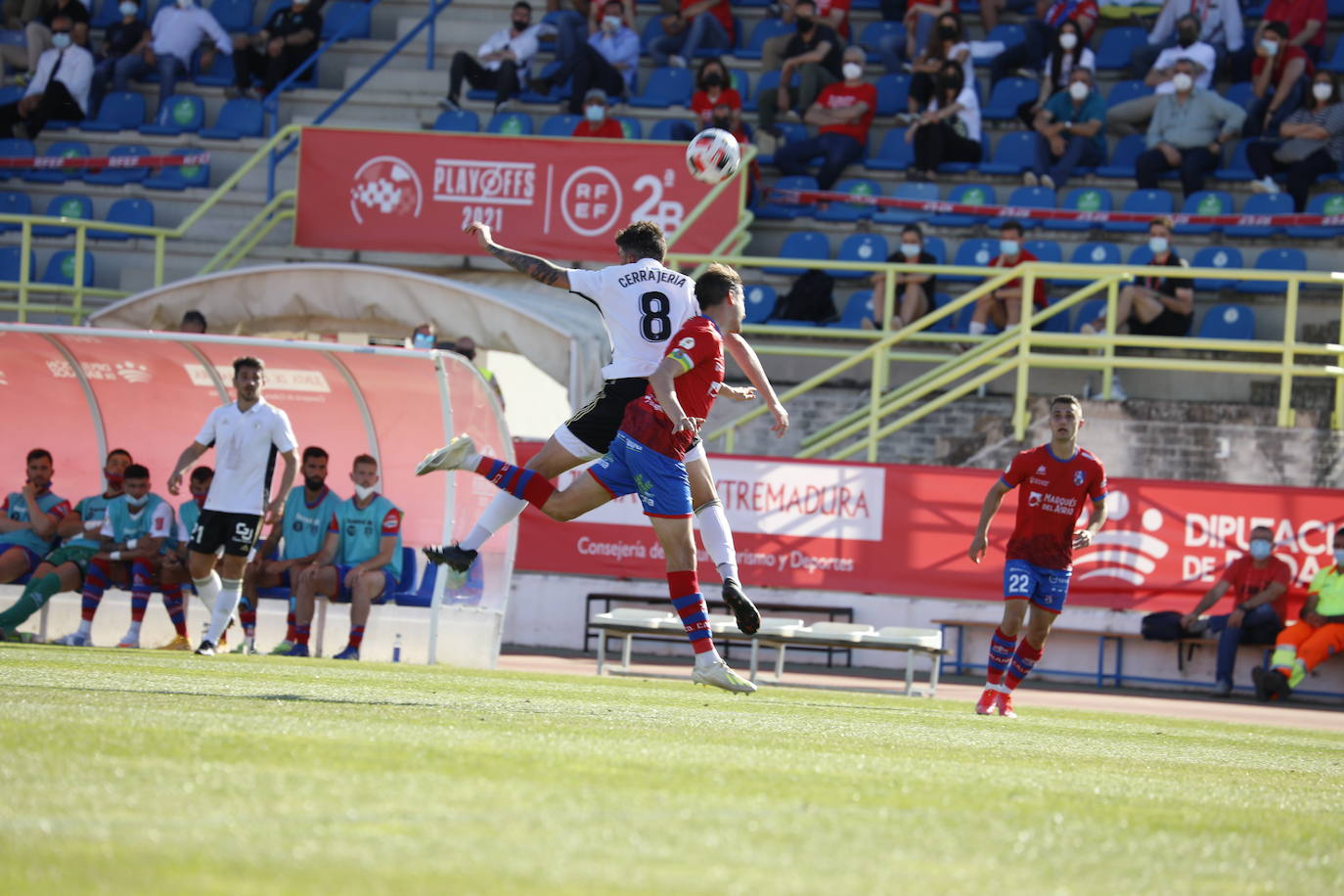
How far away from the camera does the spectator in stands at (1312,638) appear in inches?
645

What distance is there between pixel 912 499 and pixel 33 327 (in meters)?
8.53

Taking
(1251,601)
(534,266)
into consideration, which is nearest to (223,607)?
(534,266)

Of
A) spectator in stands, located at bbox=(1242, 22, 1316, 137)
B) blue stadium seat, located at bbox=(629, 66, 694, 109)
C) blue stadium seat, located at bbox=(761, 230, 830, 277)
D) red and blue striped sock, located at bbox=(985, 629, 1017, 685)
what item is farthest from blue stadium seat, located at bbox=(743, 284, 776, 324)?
red and blue striped sock, located at bbox=(985, 629, 1017, 685)

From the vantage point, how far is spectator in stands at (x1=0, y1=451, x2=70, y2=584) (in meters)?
14.1

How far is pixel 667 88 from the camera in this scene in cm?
2397

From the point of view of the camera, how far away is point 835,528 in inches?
695

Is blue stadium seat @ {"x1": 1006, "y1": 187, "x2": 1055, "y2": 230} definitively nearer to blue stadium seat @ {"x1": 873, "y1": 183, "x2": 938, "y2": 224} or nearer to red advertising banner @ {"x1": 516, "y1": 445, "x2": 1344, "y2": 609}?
blue stadium seat @ {"x1": 873, "y1": 183, "x2": 938, "y2": 224}

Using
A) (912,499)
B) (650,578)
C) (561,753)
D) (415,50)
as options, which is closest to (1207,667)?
(912,499)

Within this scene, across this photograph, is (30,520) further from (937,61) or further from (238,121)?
(937,61)

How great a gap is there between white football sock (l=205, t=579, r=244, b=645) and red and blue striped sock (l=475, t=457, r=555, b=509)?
14.0 feet

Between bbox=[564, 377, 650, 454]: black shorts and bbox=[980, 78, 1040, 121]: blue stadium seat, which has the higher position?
bbox=[980, 78, 1040, 121]: blue stadium seat

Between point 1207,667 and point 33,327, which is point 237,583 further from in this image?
point 1207,667

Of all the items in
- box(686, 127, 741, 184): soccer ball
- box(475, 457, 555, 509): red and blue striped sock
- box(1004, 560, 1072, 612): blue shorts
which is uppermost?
→ box(686, 127, 741, 184): soccer ball

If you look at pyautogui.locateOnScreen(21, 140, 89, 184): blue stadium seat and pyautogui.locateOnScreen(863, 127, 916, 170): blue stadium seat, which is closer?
pyautogui.locateOnScreen(863, 127, 916, 170): blue stadium seat
